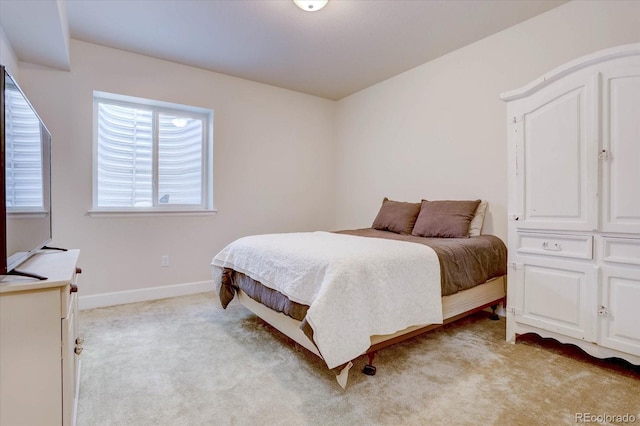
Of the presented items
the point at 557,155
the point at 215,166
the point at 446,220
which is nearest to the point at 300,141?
the point at 215,166

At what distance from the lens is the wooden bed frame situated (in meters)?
1.78

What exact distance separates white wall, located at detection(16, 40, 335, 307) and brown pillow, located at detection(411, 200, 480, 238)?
1.87 metres

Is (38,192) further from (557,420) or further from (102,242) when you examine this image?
(557,420)

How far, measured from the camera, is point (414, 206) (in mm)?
3205

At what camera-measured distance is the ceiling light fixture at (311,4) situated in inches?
91.1

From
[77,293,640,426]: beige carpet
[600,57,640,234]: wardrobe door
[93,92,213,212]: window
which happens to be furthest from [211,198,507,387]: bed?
[93,92,213,212]: window

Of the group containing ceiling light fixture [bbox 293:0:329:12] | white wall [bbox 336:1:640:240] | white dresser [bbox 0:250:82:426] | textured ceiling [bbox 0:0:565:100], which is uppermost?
textured ceiling [bbox 0:0:565:100]

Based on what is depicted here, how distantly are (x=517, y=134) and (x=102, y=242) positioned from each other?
3623mm

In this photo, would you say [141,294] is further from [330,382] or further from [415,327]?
[415,327]

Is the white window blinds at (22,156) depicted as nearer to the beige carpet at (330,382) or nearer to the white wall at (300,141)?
the beige carpet at (330,382)

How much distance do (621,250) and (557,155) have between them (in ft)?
2.11

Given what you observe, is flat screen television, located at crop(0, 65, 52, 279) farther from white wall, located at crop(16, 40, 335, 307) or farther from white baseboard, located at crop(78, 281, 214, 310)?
white baseboard, located at crop(78, 281, 214, 310)

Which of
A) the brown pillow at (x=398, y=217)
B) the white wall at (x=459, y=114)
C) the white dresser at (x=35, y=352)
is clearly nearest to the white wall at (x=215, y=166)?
the white wall at (x=459, y=114)

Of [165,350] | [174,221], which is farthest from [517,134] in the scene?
[174,221]
